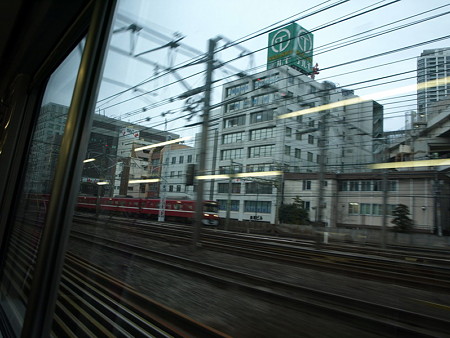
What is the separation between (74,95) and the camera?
827mm

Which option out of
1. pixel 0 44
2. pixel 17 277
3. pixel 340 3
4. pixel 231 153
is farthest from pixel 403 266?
pixel 0 44

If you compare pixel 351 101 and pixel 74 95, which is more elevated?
pixel 351 101

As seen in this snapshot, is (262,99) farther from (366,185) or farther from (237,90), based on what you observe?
(366,185)

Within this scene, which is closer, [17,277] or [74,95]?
[74,95]

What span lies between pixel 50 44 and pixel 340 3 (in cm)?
152

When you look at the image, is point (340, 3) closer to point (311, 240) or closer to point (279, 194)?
point (279, 194)

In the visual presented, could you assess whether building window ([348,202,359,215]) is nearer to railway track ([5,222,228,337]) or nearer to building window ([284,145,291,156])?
building window ([284,145,291,156])

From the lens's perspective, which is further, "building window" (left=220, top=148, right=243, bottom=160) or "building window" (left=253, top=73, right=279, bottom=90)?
"building window" (left=220, top=148, right=243, bottom=160)

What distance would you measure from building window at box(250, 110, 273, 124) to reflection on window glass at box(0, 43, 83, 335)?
2140 mm

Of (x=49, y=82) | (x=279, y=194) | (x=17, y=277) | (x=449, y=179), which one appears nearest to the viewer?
(x=17, y=277)

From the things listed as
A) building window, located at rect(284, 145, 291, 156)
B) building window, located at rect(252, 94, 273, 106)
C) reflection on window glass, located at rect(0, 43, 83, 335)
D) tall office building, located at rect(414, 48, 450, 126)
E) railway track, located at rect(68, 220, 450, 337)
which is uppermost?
building window, located at rect(252, 94, 273, 106)

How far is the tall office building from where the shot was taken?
3.32 ft

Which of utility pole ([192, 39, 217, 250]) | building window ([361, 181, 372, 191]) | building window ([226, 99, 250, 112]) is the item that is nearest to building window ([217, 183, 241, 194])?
utility pole ([192, 39, 217, 250])

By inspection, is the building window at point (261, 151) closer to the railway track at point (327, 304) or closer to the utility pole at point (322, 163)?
the utility pole at point (322, 163)
